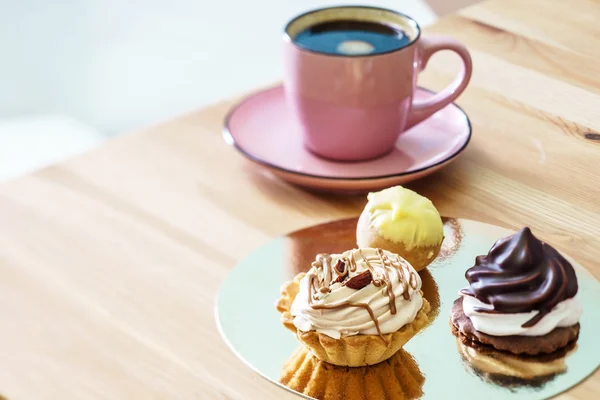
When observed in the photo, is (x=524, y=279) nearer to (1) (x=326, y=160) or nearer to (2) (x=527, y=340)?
(2) (x=527, y=340)

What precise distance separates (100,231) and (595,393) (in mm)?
520

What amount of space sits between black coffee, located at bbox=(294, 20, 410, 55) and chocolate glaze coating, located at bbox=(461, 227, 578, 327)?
30 centimetres

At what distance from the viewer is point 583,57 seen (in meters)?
1.31

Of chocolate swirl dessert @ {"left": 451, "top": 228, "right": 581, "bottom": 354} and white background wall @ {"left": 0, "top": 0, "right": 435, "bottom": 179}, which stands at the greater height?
chocolate swirl dessert @ {"left": 451, "top": 228, "right": 581, "bottom": 354}

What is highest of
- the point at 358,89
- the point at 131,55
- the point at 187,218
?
the point at 358,89

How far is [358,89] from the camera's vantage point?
982 millimetres

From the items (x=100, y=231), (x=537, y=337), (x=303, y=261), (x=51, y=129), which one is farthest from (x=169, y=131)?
(x=51, y=129)

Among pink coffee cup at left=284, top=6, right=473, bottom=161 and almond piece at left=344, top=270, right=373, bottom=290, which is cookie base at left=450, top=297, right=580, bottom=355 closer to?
almond piece at left=344, top=270, right=373, bottom=290

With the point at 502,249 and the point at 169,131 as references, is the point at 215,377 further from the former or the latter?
the point at 169,131

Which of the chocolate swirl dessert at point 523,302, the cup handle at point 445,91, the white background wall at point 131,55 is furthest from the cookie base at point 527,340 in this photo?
the white background wall at point 131,55

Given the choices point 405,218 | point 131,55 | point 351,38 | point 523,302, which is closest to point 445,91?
point 351,38

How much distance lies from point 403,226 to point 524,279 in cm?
13

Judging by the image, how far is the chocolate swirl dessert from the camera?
74 cm

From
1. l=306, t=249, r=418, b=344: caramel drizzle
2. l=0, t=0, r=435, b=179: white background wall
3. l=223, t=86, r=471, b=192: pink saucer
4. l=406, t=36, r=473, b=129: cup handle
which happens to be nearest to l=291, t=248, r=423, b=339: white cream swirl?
l=306, t=249, r=418, b=344: caramel drizzle
